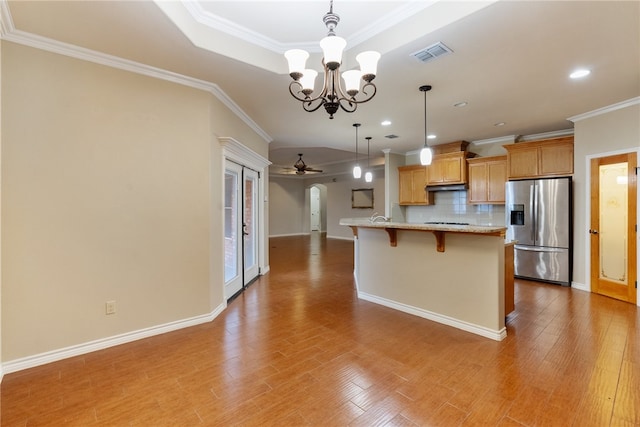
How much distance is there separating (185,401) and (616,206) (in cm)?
582

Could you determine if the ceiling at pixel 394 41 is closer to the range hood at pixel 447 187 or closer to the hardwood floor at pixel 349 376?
the range hood at pixel 447 187

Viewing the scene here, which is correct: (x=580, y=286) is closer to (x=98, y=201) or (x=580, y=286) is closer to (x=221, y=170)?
(x=221, y=170)

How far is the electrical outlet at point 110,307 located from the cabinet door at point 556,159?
6.33 meters

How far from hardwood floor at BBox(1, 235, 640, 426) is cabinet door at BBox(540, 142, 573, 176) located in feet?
7.54

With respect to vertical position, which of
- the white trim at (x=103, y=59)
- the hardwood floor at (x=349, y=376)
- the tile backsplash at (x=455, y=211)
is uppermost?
the white trim at (x=103, y=59)

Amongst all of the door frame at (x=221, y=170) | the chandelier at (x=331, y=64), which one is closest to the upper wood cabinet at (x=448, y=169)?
the door frame at (x=221, y=170)

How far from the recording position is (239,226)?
443cm

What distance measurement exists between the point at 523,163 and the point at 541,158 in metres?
0.26

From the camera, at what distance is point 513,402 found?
1909mm

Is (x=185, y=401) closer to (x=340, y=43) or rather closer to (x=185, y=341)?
(x=185, y=341)

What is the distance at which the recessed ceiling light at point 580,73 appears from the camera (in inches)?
116

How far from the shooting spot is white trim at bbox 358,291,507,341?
284cm

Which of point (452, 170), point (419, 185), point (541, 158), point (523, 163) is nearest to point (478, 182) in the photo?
point (452, 170)

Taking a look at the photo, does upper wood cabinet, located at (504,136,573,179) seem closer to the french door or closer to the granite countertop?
the granite countertop
